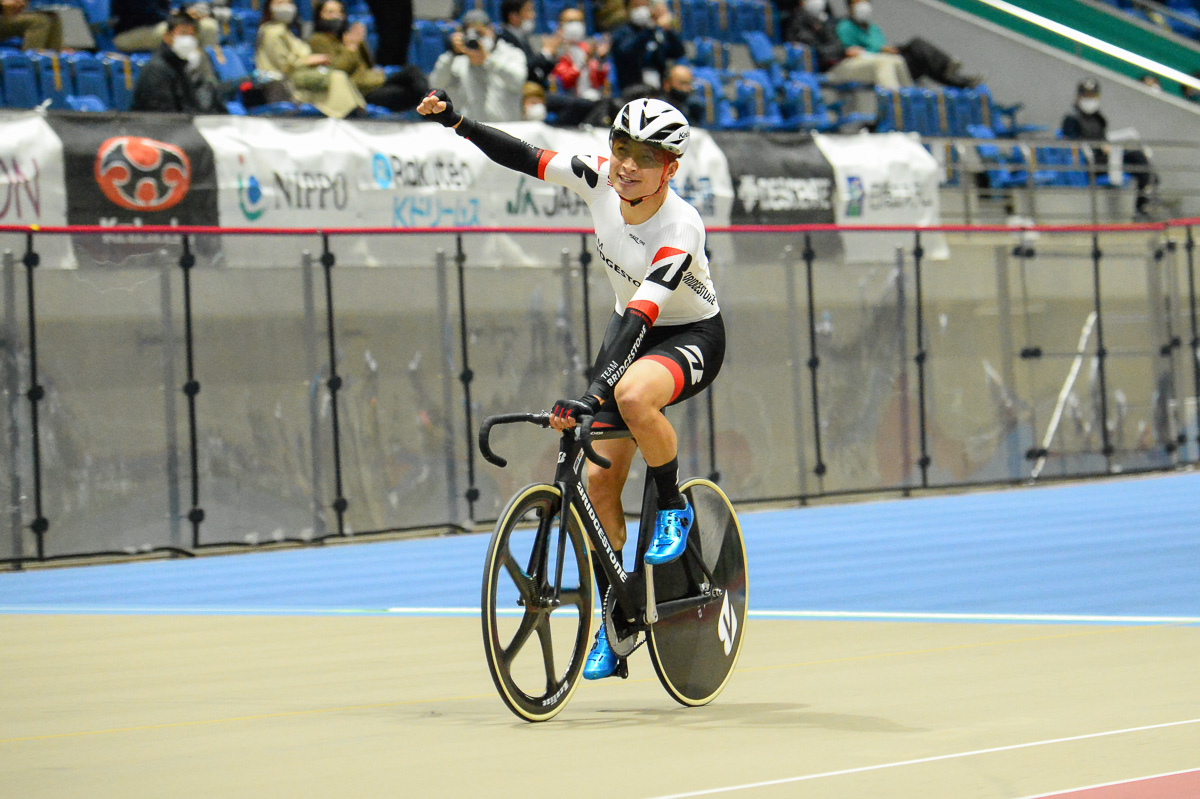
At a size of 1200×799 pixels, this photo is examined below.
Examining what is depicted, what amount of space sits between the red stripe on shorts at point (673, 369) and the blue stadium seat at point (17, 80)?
1072 cm

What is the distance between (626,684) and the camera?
6.80 m

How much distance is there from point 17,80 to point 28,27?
0.84m

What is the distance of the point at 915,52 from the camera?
969 inches

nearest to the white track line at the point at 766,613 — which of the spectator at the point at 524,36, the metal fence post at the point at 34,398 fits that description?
the metal fence post at the point at 34,398

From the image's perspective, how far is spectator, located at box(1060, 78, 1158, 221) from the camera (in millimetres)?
21297

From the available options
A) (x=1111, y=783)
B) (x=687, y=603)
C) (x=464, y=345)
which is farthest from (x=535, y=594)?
(x=464, y=345)

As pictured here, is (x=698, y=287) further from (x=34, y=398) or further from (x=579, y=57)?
(x=579, y=57)

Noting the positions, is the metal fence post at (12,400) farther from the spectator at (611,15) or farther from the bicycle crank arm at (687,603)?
the spectator at (611,15)

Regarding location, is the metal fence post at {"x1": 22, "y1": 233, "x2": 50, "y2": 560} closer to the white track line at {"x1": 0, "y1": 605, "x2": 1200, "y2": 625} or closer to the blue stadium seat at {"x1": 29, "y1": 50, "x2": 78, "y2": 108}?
the white track line at {"x1": 0, "y1": 605, "x2": 1200, "y2": 625}

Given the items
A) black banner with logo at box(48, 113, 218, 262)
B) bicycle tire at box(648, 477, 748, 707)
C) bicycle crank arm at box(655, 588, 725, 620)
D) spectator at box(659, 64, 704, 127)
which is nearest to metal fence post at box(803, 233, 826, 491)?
spectator at box(659, 64, 704, 127)

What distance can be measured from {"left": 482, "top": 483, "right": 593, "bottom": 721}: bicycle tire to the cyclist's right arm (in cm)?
120

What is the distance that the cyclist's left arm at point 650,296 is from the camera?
557 cm

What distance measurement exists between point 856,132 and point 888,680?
12.4 metres

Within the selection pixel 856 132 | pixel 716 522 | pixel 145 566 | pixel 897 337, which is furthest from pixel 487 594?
pixel 856 132
